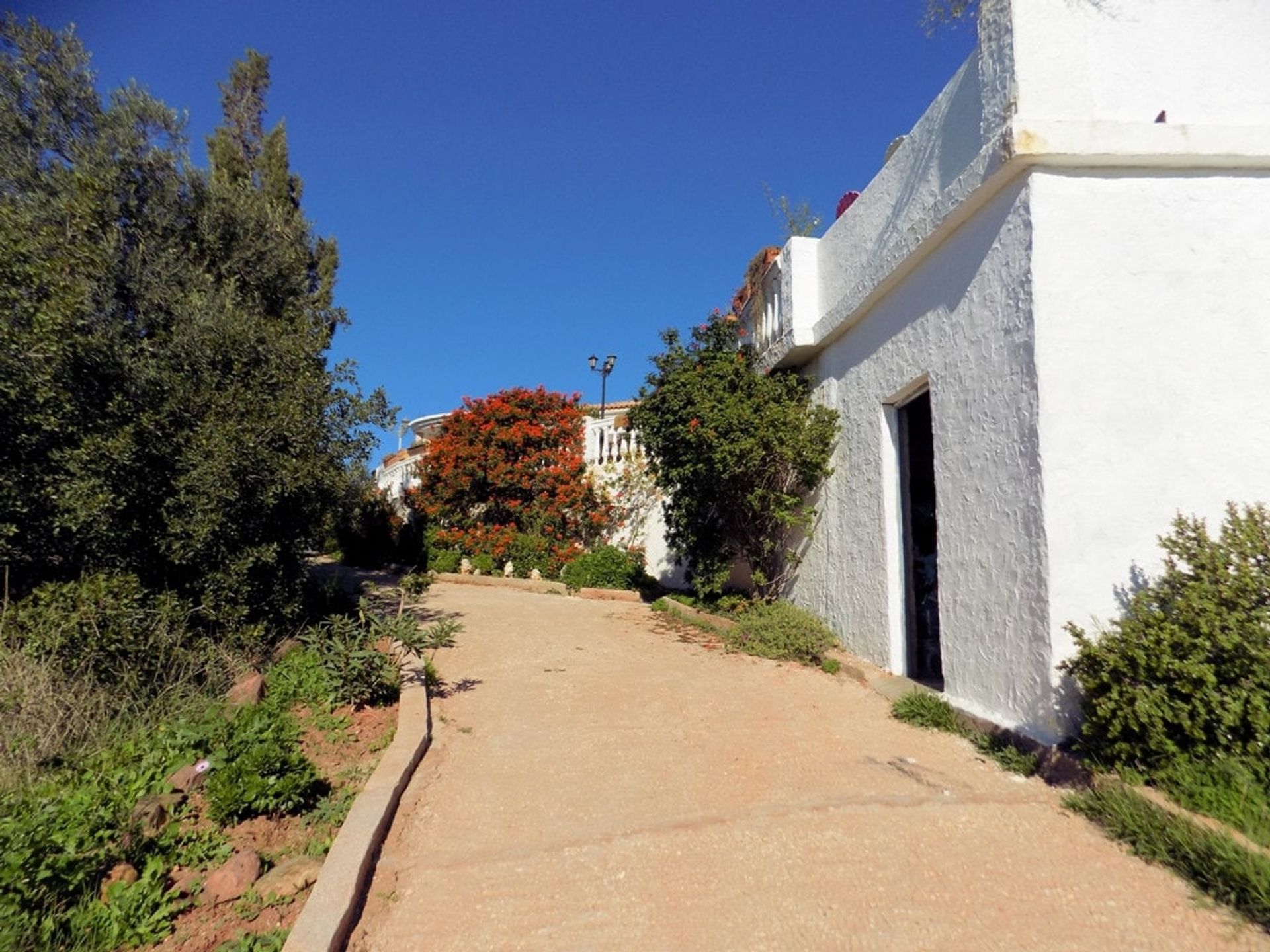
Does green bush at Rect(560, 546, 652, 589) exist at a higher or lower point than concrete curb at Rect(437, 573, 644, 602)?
higher

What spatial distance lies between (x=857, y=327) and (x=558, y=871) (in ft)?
16.2

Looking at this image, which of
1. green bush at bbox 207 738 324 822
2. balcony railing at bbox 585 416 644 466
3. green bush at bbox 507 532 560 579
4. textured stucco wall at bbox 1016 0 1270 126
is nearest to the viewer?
green bush at bbox 207 738 324 822

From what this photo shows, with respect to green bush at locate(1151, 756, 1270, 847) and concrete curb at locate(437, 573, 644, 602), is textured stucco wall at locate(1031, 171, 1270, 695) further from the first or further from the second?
concrete curb at locate(437, 573, 644, 602)

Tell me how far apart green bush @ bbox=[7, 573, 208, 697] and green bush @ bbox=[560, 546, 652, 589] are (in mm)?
6126

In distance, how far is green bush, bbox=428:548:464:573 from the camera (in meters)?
11.7

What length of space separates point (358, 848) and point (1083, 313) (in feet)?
13.7

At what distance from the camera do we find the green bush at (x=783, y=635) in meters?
6.05

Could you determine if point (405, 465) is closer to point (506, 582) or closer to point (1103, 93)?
point (506, 582)

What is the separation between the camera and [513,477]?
11.6m

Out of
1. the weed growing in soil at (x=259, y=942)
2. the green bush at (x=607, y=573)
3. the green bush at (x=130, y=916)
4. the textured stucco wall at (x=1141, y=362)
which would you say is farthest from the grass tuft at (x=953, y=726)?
the green bush at (x=607, y=573)

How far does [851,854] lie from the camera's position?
2768 millimetres

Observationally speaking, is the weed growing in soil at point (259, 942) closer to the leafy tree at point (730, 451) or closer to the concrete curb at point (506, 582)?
the leafy tree at point (730, 451)

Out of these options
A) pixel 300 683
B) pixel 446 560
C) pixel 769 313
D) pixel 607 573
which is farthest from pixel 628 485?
pixel 300 683

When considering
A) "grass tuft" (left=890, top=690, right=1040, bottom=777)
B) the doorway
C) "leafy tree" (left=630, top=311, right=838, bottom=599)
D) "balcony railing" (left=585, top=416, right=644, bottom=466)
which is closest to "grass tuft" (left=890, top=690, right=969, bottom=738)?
"grass tuft" (left=890, top=690, right=1040, bottom=777)
